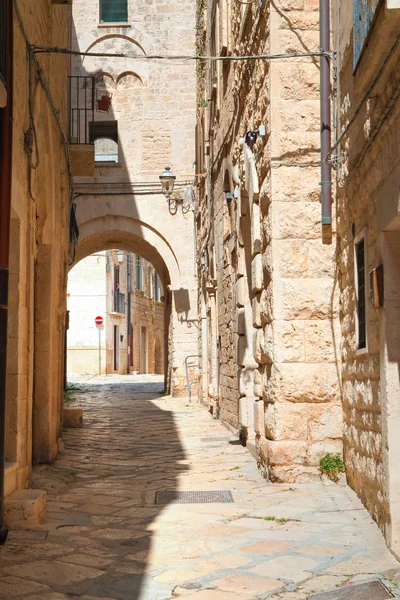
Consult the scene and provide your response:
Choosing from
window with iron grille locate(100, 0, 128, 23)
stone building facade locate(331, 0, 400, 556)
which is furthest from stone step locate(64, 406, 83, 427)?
window with iron grille locate(100, 0, 128, 23)

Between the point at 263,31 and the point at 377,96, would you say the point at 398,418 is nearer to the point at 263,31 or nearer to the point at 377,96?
the point at 377,96

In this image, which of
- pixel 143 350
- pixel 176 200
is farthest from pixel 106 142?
pixel 143 350

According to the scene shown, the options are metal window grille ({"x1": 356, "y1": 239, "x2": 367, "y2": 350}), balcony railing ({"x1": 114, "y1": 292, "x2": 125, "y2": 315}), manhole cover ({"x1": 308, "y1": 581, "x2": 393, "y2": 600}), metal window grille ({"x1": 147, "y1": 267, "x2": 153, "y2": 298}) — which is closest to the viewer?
manhole cover ({"x1": 308, "y1": 581, "x2": 393, "y2": 600})

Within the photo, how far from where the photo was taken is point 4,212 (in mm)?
5035

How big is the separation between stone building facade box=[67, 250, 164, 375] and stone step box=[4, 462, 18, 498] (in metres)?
23.0

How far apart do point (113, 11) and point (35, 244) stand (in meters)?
12.9

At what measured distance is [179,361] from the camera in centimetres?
1847

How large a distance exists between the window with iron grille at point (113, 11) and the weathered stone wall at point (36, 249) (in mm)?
9028

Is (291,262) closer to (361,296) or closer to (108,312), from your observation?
(361,296)

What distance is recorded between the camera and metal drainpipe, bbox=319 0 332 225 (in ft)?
21.2

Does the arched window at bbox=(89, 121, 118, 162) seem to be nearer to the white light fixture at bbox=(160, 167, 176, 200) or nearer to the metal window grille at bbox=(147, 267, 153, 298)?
the white light fixture at bbox=(160, 167, 176, 200)

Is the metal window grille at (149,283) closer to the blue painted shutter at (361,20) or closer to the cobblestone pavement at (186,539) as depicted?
the cobblestone pavement at (186,539)

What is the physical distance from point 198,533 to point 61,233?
19.3 feet

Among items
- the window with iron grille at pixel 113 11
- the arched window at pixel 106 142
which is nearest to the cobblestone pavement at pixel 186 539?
the arched window at pixel 106 142
